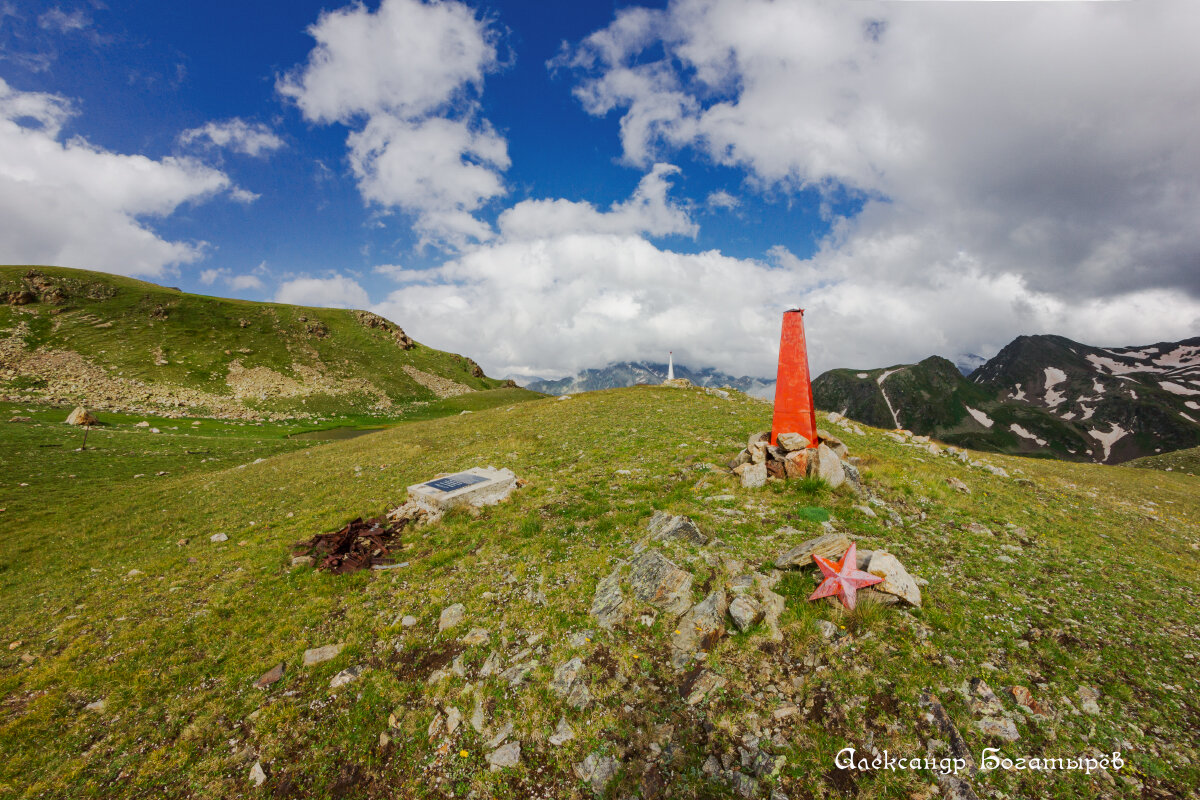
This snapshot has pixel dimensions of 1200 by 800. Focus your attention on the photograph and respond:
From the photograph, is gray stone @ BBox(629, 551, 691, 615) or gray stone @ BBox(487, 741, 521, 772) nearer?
gray stone @ BBox(487, 741, 521, 772)

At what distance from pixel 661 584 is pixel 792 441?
8.97 m

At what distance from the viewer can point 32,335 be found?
64.5 metres

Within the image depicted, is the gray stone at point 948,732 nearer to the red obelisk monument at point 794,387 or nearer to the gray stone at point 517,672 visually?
the gray stone at point 517,672

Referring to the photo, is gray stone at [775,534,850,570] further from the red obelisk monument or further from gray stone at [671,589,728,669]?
the red obelisk monument

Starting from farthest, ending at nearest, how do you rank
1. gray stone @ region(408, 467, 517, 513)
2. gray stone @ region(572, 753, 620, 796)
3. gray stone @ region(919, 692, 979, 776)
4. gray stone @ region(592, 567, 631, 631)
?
1. gray stone @ region(408, 467, 517, 513)
2. gray stone @ region(592, 567, 631, 631)
3. gray stone @ region(572, 753, 620, 796)
4. gray stone @ region(919, 692, 979, 776)

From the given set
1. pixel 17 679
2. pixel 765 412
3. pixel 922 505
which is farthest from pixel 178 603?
pixel 765 412

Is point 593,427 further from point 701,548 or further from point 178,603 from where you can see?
point 178,603

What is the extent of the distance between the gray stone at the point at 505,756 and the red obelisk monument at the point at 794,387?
45.1 ft

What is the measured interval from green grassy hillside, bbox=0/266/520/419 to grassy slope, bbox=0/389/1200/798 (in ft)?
204

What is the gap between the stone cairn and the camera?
14156mm

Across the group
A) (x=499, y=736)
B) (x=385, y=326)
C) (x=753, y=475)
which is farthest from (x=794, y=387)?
(x=385, y=326)

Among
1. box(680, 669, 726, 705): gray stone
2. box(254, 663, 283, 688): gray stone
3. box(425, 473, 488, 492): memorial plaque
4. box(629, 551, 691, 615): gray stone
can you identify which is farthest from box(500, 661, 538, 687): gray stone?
box(425, 473, 488, 492): memorial plaque

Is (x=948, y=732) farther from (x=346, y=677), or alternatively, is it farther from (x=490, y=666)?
(x=346, y=677)

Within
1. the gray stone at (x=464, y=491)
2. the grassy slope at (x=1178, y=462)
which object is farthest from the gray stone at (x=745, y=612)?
the grassy slope at (x=1178, y=462)
